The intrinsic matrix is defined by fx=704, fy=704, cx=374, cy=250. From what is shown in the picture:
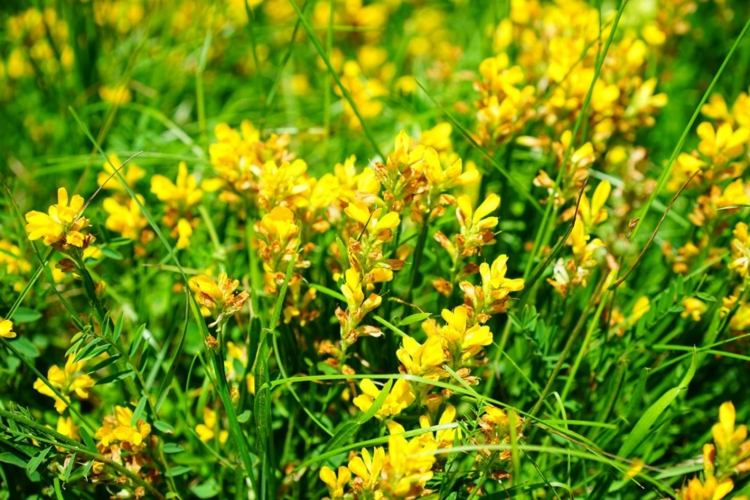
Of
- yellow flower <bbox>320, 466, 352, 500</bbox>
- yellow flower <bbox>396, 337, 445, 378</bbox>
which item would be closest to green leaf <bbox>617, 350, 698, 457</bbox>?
yellow flower <bbox>396, 337, 445, 378</bbox>

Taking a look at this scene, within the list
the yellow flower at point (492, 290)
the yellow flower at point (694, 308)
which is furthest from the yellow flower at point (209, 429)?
the yellow flower at point (694, 308)

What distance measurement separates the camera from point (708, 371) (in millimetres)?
1754

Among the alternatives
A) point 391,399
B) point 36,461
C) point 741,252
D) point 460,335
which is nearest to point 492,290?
point 460,335

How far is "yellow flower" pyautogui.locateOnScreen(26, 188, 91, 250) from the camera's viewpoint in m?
1.26

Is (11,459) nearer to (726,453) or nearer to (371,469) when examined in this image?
(371,469)

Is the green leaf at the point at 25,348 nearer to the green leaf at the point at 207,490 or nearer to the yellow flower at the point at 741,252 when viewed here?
the green leaf at the point at 207,490

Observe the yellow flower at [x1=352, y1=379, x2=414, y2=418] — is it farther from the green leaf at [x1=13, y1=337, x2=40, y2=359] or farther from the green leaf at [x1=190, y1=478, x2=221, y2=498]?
the green leaf at [x1=13, y1=337, x2=40, y2=359]

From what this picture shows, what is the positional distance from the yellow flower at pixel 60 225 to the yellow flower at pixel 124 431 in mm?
346

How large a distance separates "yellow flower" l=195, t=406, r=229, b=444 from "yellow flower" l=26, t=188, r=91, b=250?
48 cm

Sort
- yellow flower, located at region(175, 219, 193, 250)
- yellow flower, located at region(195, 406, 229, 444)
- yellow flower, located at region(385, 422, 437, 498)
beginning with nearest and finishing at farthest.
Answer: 1. yellow flower, located at region(385, 422, 437, 498)
2. yellow flower, located at region(195, 406, 229, 444)
3. yellow flower, located at region(175, 219, 193, 250)

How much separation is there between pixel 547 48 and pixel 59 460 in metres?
1.87

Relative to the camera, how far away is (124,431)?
4.40 feet

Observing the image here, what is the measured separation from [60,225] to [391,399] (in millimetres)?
683

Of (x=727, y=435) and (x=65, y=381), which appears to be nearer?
(x=727, y=435)
